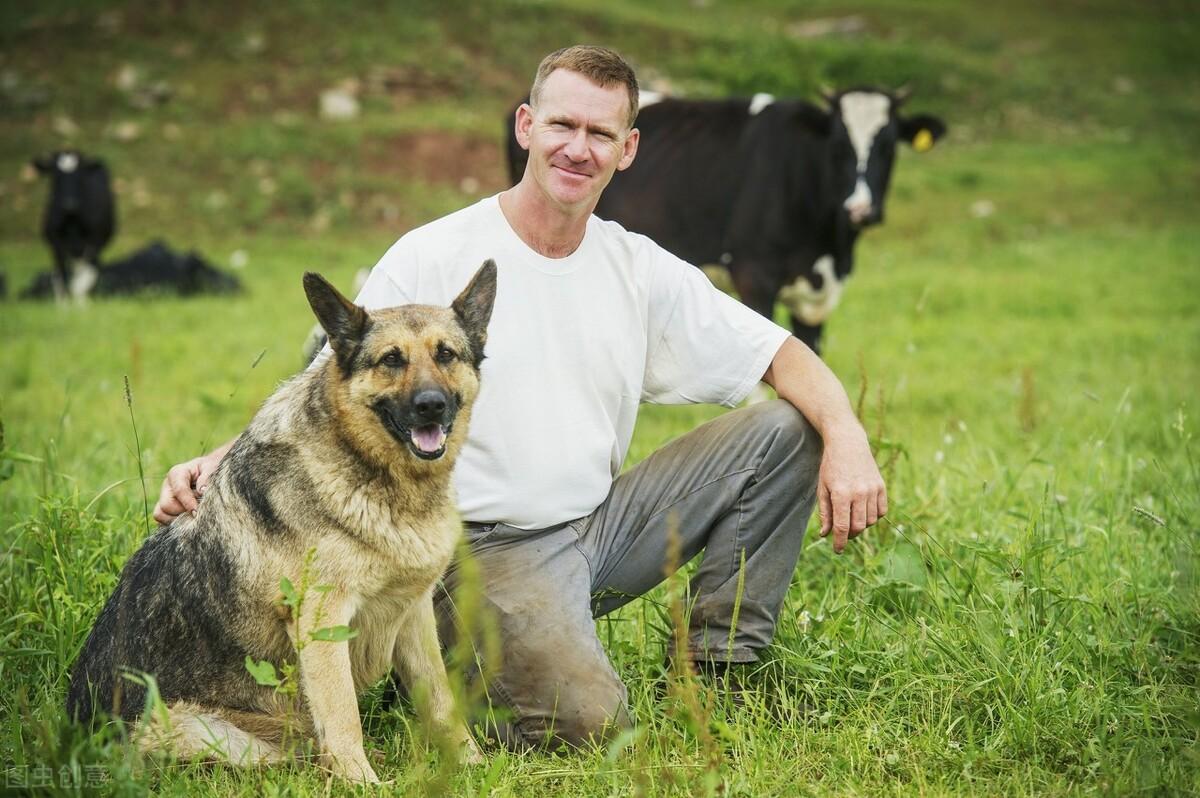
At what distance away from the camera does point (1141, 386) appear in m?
7.24

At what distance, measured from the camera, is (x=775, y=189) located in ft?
24.1

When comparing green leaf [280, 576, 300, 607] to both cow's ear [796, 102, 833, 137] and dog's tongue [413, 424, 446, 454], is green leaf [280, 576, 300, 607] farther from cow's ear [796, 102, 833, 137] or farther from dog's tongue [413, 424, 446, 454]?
cow's ear [796, 102, 833, 137]

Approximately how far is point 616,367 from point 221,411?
3.73 meters

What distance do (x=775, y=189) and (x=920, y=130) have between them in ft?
4.04

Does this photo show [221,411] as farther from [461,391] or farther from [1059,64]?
[1059,64]

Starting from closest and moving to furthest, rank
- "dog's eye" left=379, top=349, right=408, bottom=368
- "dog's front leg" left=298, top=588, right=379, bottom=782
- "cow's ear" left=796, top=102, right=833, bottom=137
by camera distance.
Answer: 1. "dog's front leg" left=298, top=588, right=379, bottom=782
2. "dog's eye" left=379, top=349, right=408, bottom=368
3. "cow's ear" left=796, top=102, right=833, bottom=137

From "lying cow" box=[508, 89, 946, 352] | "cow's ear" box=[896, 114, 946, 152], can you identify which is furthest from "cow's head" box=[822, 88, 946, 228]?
"cow's ear" box=[896, 114, 946, 152]

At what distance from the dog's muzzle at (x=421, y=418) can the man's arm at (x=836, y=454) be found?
113 cm

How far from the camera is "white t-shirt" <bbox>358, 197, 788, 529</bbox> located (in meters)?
3.38

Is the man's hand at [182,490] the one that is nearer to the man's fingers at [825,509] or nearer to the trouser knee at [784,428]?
the trouser knee at [784,428]

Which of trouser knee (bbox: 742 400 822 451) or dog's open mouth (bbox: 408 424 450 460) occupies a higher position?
dog's open mouth (bbox: 408 424 450 460)

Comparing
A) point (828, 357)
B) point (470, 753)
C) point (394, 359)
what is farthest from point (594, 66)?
point (828, 357)

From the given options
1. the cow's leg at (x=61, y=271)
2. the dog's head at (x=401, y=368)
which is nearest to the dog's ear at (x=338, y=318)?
the dog's head at (x=401, y=368)

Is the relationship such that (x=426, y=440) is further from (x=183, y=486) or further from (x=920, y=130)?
(x=920, y=130)
